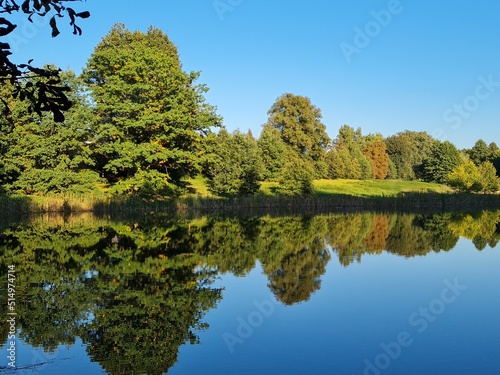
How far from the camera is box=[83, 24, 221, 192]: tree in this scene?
36594mm

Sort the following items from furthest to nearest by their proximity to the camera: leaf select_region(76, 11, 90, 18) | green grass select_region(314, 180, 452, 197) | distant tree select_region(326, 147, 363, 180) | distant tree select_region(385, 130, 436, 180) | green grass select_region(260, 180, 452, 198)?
distant tree select_region(385, 130, 436, 180)
distant tree select_region(326, 147, 363, 180)
green grass select_region(314, 180, 452, 197)
green grass select_region(260, 180, 452, 198)
leaf select_region(76, 11, 90, 18)

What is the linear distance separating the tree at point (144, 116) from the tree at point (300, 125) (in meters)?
29.1

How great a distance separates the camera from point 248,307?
913 cm

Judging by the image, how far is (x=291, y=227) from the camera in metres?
23.8

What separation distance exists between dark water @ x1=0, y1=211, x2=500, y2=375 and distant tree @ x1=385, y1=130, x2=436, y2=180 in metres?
76.3

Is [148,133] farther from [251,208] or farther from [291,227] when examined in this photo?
[291,227]

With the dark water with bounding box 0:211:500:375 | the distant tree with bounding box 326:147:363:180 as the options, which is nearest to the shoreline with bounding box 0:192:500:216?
the dark water with bounding box 0:211:500:375

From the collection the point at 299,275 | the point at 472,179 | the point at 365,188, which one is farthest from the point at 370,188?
the point at 299,275

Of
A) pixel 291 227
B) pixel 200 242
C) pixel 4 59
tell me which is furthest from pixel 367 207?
pixel 4 59

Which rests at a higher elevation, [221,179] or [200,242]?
[221,179]

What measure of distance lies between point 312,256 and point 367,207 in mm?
29290

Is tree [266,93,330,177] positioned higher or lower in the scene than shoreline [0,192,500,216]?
higher

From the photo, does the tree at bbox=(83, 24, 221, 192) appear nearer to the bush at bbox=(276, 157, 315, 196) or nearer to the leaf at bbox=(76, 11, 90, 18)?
the bush at bbox=(276, 157, 315, 196)

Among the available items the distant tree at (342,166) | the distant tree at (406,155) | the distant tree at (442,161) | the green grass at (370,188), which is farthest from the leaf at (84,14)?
the distant tree at (406,155)
